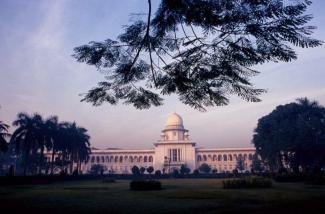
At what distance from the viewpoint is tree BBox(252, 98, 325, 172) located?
37812mm

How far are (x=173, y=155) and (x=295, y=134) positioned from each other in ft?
182

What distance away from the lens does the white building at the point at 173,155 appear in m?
90.9

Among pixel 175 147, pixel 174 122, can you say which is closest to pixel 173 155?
pixel 175 147

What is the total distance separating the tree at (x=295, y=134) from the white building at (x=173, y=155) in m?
41.9

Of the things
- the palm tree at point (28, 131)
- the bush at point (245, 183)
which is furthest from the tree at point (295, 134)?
the palm tree at point (28, 131)

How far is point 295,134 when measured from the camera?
39.2 meters

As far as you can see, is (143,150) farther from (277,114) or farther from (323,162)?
(323,162)

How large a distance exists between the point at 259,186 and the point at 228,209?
1200 cm

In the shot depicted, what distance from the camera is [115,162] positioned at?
98125 mm

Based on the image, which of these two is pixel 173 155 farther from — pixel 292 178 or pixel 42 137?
pixel 292 178

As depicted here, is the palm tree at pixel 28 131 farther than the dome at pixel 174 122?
No

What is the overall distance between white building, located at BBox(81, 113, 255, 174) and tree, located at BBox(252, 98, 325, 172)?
41.9 metres

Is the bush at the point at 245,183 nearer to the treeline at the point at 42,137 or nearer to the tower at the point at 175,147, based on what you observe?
the treeline at the point at 42,137

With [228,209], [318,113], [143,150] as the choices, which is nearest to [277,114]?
[318,113]
